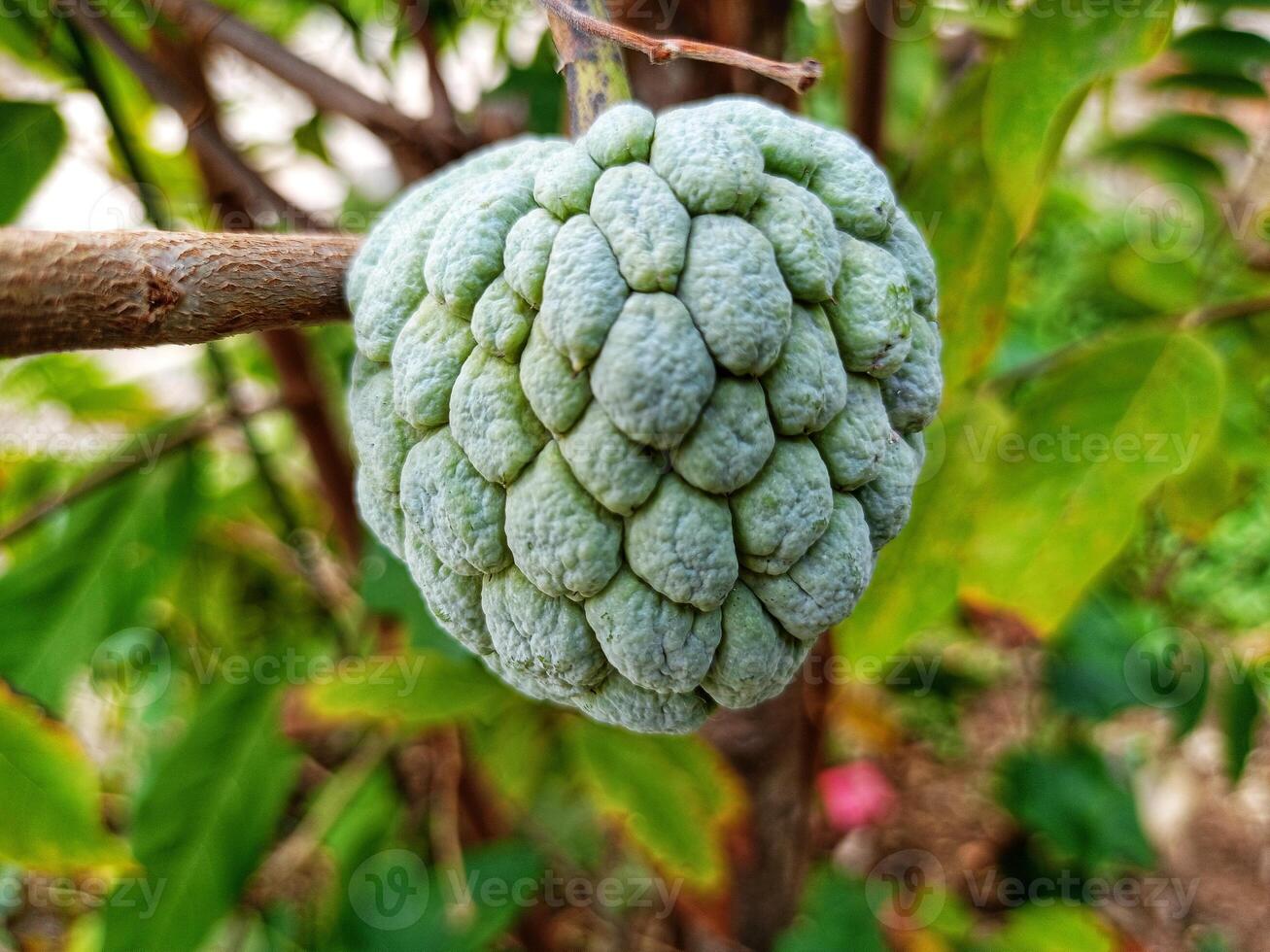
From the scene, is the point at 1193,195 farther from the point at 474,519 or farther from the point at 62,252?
the point at 62,252

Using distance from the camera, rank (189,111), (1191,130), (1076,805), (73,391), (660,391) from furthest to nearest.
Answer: (1076,805), (73,391), (1191,130), (189,111), (660,391)

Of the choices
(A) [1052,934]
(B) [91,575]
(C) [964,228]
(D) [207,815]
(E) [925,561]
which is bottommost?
(A) [1052,934]

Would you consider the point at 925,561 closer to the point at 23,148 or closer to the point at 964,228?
the point at 964,228

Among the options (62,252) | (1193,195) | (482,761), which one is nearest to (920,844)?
(482,761)

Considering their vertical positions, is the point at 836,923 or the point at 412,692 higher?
the point at 412,692

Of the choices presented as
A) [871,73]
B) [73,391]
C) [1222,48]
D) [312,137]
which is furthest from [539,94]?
[73,391]

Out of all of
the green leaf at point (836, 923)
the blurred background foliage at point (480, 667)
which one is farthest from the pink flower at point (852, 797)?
the green leaf at point (836, 923)
